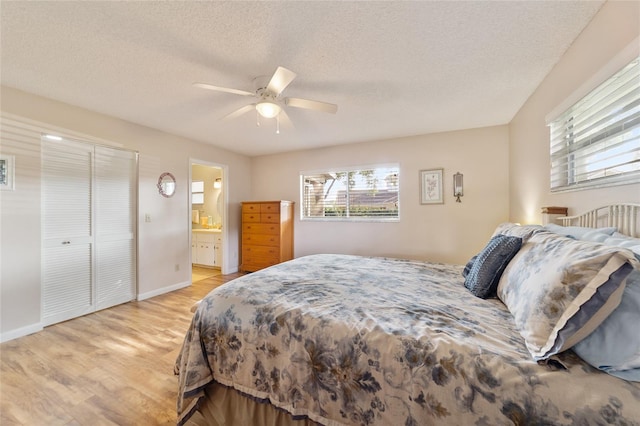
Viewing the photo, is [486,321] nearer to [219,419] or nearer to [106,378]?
[219,419]

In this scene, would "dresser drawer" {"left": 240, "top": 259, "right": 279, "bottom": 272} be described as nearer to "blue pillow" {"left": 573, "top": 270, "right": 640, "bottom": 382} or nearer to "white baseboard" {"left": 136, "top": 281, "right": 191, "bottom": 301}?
"white baseboard" {"left": 136, "top": 281, "right": 191, "bottom": 301}

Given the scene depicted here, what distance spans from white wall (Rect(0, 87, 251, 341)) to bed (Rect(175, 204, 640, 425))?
2.42 metres

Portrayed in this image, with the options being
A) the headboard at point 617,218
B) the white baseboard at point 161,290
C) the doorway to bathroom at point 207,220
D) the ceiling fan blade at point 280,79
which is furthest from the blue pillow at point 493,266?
the doorway to bathroom at point 207,220

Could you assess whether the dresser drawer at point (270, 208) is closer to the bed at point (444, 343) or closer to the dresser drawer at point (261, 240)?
the dresser drawer at point (261, 240)

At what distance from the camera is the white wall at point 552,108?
1350mm

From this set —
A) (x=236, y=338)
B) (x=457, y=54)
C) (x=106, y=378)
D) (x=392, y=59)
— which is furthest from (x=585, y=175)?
(x=106, y=378)

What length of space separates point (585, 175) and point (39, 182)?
15.7 feet

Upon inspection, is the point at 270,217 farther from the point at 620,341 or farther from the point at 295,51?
the point at 620,341

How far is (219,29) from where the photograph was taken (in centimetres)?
165

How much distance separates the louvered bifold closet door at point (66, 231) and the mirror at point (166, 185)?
82 cm

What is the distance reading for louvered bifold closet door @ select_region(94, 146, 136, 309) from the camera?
307 centimetres

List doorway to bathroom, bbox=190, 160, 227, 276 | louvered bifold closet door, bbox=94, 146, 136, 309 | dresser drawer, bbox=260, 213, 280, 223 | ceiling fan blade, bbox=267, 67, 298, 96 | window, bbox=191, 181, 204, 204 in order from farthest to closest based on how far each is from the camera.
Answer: window, bbox=191, 181, 204, 204 < doorway to bathroom, bbox=190, 160, 227, 276 < dresser drawer, bbox=260, 213, 280, 223 < louvered bifold closet door, bbox=94, 146, 136, 309 < ceiling fan blade, bbox=267, 67, 298, 96

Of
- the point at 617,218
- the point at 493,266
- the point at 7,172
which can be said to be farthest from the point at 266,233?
the point at 617,218

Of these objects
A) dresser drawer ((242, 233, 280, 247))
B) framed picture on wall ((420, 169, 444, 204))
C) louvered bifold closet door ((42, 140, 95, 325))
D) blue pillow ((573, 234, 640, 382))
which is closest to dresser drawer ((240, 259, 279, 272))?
dresser drawer ((242, 233, 280, 247))
